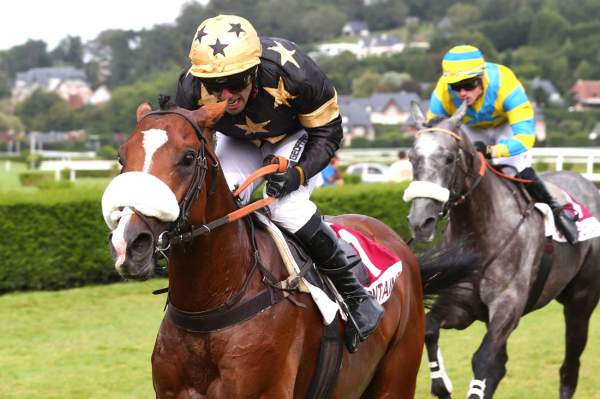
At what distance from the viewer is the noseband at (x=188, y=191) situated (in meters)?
3.17

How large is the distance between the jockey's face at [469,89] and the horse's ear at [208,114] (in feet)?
10.1

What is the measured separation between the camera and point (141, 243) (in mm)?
3035

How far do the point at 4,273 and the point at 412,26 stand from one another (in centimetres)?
18654

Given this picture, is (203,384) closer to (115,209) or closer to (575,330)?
(115,209)

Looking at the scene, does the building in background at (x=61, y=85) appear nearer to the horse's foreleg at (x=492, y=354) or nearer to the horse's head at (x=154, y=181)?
the horse's foreleg at (x=492, y=354)

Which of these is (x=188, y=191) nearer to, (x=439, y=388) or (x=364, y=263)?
(x=364, y=263)

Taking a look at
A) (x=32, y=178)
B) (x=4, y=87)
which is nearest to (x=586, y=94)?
(x=4, y=87)

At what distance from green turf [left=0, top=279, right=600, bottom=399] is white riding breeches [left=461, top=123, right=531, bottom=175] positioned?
1.58 meters

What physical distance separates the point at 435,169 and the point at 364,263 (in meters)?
1.59

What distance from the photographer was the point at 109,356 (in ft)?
26.7

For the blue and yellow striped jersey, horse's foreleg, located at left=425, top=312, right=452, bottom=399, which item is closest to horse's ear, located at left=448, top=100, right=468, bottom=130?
the blue and yellow striped jersey

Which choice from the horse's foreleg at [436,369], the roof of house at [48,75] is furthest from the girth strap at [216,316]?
the roof of house at [48,75]

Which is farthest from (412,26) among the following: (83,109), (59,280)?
(59,280)

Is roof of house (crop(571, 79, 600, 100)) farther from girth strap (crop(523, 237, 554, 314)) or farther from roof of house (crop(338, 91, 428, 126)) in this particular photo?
girth strap (crop(523, 237, 554, 314))
